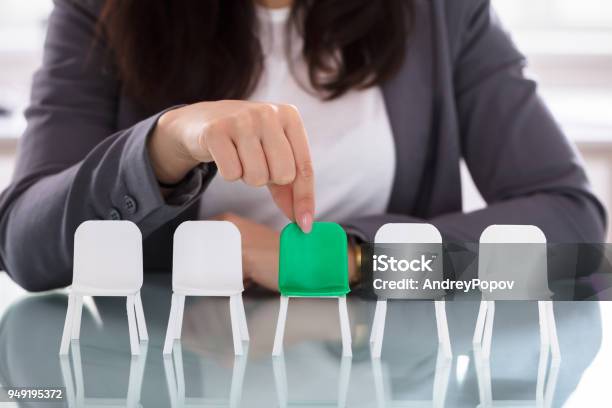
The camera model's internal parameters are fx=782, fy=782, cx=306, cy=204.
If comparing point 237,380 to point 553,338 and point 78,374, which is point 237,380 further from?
point 553,338

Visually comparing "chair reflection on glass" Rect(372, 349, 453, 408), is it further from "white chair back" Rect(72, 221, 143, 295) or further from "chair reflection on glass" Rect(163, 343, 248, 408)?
"white chair back" Rect(72, 221, 143, 295)

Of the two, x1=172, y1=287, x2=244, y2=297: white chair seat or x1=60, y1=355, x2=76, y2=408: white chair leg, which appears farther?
x1=172, y1=287, x2=244, y2=297: white chair seat

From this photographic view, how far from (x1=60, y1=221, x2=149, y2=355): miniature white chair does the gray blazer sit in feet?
0.70

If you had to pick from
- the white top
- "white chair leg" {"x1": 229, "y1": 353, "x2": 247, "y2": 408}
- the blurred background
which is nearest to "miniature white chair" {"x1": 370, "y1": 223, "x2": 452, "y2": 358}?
"white chair leg" {"x1": 229, "y1": 353, "x2": 247, "y2": 408}

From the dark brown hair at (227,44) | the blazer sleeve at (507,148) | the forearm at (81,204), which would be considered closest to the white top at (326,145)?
the dark brown hair at (227,44)

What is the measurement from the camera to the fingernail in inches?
28.7

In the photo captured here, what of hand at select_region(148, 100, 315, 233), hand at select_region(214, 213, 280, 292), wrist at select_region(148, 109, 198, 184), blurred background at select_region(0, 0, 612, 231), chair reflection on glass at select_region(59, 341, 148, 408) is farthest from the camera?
blurred background at select_region(0, 0, 612, 231)

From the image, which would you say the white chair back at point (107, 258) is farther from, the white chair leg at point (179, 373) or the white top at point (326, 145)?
the white top at point (326, 145)

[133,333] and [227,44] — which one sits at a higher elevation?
[227,44]

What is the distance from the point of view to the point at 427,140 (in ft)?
4.26

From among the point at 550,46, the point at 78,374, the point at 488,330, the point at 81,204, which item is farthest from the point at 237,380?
the point at 550,46

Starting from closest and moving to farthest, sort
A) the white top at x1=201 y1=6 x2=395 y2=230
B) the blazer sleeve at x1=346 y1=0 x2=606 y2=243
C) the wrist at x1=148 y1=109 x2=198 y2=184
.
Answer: the wrist at x1=148 y1=109 x2=198 y2=184
the blazer sleeve at x1=346 y1=0 x2=606 y2=243
the white top at x1=201 y1=6 x2=395 y2=230

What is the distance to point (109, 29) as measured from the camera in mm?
1219

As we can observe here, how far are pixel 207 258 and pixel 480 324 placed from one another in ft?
0.91
